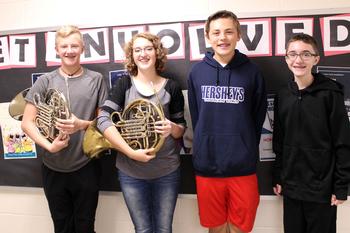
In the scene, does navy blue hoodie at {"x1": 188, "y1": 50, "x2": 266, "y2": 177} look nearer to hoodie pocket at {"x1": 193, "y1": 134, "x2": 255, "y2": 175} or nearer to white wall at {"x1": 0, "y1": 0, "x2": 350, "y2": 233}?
hoodie pocket at {"x1": 193, "y1": 134, "x2": 255, "y2": 175}

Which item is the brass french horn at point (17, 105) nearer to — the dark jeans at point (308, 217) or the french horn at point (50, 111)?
the french horn at point (50, 111)

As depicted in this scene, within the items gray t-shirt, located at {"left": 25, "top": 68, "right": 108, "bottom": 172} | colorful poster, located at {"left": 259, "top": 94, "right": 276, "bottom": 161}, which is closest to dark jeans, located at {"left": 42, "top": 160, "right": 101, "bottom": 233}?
gray t-shirt, located at {"left": 25, "top": 68, "right": 108, "bottom": 172}

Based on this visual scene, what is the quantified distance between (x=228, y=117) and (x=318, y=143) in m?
0.39

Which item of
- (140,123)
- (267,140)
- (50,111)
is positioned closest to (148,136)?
(140,123)

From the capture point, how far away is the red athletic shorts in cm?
141

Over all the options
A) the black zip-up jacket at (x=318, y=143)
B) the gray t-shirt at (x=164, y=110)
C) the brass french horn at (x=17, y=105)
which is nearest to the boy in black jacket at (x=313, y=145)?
the black zip-up jacket at (x=318, y=143)

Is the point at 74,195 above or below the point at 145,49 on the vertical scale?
below

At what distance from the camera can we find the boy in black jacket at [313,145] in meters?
1.32

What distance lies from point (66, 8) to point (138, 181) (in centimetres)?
108

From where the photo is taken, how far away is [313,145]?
1351 mm

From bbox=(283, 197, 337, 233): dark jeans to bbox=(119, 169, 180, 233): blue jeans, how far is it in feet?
1.73

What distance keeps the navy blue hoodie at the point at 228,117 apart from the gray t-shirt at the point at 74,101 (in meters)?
0.51

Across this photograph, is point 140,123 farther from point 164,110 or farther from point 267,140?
point 267,140

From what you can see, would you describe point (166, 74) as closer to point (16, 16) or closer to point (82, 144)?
point (82, 144)
